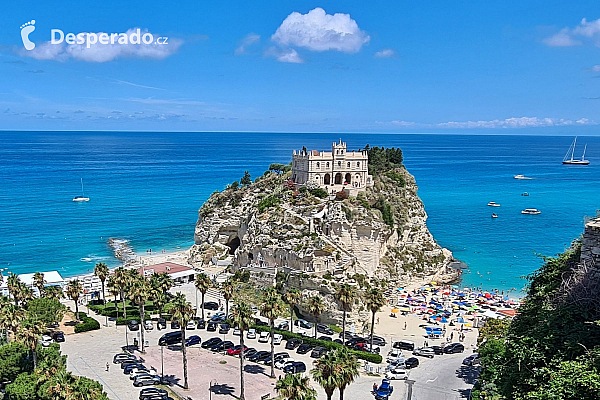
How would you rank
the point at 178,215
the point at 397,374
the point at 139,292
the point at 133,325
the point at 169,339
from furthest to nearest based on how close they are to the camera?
the point at 178,215
the point at 133,325
the point at 169,339
the point at 139,292
the point at 397,374

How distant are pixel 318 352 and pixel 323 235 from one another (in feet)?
58.2


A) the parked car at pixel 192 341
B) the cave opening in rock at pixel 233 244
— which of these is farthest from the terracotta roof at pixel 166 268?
the parked car at pixel 192 341

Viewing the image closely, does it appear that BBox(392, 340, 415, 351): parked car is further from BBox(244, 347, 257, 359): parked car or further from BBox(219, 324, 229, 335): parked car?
BBox(219, 324, 229, 335): parked car

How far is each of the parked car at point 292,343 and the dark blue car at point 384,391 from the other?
1013cm

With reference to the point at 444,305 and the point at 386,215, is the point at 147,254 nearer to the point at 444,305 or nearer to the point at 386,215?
the point at 386,215

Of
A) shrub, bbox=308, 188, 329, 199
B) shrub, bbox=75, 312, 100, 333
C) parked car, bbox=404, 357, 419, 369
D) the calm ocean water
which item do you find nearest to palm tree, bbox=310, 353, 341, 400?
parked car, bbox=404, 357, 419, 369

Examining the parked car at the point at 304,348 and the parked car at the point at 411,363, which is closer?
the parked car at the point at 411,363

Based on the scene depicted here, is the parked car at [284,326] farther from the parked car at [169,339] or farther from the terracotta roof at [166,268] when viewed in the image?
the terracotta roof at [166,268]

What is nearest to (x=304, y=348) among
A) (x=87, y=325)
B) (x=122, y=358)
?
(x=122, y=358)

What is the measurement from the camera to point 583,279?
19.2 meters

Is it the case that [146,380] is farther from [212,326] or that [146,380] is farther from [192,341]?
[212,326]

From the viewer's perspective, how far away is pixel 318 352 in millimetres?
42531

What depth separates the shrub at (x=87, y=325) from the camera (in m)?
46.7

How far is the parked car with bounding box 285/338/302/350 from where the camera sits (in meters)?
44.0
